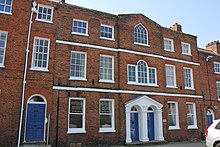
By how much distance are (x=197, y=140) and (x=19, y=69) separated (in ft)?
53.9

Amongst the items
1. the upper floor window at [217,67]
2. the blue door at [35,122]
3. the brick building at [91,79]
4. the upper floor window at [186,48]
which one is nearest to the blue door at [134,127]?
the brick building at [91,79]

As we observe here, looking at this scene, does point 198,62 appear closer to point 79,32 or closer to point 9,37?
point 79,32

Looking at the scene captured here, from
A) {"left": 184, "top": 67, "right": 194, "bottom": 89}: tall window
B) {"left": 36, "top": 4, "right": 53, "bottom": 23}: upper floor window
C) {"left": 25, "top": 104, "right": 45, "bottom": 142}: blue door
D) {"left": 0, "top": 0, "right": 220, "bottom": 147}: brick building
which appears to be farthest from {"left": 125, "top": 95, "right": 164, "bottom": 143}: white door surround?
{"left": 36, "top": 4, "right": 53, "bottom": 23}: upper floor window

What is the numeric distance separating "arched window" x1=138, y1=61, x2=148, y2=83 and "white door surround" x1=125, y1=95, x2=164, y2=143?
5.07 ft

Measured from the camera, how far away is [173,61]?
63.8ft

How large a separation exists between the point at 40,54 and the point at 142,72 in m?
8.44

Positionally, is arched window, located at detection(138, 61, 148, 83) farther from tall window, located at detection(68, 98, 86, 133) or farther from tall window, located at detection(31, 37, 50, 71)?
tall window, located at detection(31, 37, 50, 71)

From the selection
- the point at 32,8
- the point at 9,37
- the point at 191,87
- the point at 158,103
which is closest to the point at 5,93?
the point at 9,37

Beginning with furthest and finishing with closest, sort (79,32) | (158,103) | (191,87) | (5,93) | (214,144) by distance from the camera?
(191,87), (158,103), (79,32), (5,93), (214,144)

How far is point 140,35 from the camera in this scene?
18.2 meters

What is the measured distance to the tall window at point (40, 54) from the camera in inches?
543

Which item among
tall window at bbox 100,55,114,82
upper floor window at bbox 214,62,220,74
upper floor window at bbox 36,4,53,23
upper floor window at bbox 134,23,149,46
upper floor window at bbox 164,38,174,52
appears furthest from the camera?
upper floor window at bbox 214,62,220,74

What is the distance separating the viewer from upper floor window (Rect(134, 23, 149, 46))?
17969 mm

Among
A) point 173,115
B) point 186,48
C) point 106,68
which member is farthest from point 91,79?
point 186,48
